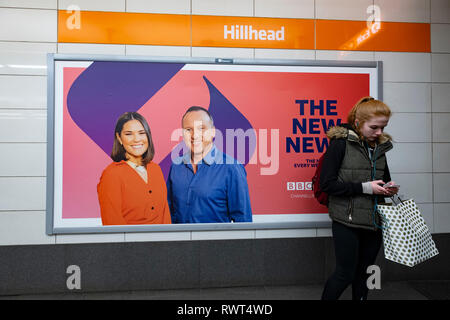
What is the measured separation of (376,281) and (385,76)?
7.08 feet

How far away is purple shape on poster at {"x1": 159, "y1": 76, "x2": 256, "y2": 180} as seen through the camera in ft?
10.2

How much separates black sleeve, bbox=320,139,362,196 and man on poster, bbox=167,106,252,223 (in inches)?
43.0

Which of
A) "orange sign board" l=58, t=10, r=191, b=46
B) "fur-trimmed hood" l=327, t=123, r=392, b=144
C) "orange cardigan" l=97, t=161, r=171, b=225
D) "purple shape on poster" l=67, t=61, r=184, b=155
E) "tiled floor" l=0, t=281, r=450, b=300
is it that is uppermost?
"orange sign board" l=58, t=10, r=191, b=46

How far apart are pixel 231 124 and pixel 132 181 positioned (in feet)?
3.71

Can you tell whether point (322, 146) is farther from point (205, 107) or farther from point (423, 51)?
point (423, 51)

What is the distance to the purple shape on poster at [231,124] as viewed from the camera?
3.12m

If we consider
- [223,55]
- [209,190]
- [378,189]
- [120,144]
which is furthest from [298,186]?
[120,144]

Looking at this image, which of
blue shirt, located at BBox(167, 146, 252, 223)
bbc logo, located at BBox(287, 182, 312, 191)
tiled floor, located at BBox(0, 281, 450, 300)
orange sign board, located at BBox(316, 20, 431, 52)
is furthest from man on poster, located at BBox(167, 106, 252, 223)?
orange sign board, located at BBox(316, 20, 431, 52)

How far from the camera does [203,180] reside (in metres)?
3.10

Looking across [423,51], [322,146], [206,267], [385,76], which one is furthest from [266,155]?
[423,51]

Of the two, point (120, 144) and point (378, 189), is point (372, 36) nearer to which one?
point (378, 189)

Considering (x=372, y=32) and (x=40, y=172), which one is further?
(x=372, y=32)

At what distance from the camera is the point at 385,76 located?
3.28m

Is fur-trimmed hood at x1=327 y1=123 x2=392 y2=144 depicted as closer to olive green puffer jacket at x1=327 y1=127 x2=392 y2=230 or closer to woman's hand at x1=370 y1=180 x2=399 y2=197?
olive green puffer jacket at x1=327 y1=127 x2=392 y2=230
